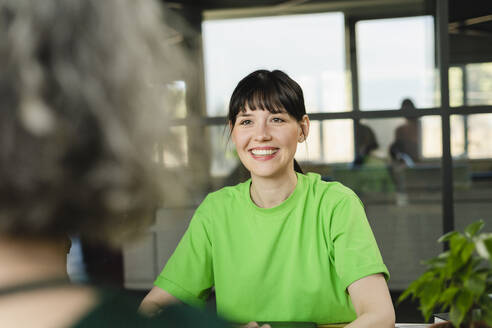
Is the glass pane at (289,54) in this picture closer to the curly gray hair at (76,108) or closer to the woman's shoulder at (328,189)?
the woman's shoulder at (328,189)

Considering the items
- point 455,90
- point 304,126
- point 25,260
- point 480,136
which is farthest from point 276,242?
point 480,136

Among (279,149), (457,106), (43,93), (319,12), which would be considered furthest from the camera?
(319,12)

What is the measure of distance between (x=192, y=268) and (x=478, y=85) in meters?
3.23

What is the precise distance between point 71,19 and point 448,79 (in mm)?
4029

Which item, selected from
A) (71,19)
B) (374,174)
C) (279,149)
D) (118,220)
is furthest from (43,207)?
(374,174)

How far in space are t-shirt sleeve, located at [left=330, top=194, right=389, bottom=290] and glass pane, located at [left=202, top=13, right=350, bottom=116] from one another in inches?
110

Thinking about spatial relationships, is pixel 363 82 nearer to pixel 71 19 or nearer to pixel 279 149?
pixel 279 149

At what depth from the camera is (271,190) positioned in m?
1.86

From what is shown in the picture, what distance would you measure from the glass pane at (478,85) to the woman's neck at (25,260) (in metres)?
4.06

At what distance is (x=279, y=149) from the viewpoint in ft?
6.20

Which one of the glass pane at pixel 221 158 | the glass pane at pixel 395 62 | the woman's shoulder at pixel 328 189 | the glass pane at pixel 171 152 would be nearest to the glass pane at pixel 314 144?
the glass pane at pixel 395 62

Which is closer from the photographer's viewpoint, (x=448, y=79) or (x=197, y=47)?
(x=448, y=79)

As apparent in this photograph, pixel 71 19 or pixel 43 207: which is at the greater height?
pixel 71 19

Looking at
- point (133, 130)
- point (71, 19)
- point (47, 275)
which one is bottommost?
point (47, 275)
